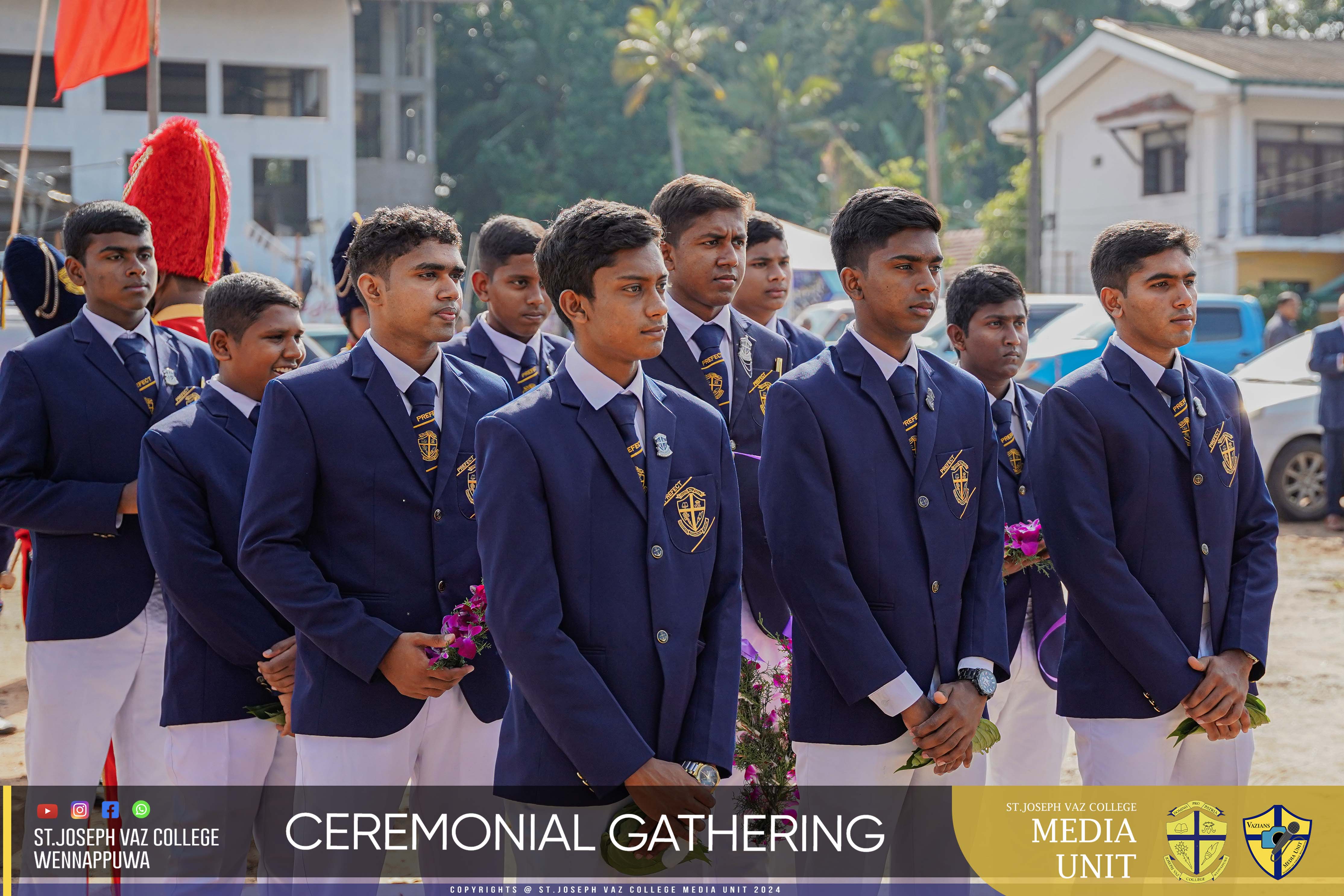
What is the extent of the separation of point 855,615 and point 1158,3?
156ft

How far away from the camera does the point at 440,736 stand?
3.39 m

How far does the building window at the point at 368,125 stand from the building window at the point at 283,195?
275 inches

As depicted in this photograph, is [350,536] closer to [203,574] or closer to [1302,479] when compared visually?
[203,574]

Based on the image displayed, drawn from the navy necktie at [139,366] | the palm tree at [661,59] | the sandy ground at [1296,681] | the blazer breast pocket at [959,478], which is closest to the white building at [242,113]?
the palm tree at [661,59]

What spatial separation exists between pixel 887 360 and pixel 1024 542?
83cm

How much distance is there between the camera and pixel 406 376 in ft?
11.1

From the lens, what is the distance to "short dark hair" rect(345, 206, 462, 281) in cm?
340

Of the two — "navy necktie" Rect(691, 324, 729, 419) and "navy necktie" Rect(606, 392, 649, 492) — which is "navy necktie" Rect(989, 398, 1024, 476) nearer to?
"navy necktie" Rect(691, 324, 729, 419)

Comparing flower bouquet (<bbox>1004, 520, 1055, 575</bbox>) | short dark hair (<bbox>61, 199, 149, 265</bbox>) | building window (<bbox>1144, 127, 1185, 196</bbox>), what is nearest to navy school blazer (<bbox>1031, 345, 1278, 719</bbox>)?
flower bouquet (<bbox>1004, 520, 1055, 575</bbox>)

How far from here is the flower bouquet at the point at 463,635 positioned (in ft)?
10.2

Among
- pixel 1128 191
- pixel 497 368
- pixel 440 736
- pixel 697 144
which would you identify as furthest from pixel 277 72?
pixel 440 736

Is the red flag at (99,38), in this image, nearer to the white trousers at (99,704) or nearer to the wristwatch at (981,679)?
the white trousers at (99,704)

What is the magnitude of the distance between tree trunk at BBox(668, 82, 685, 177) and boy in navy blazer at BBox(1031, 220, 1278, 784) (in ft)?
117

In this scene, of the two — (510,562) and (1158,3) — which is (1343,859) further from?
(1158,3)
